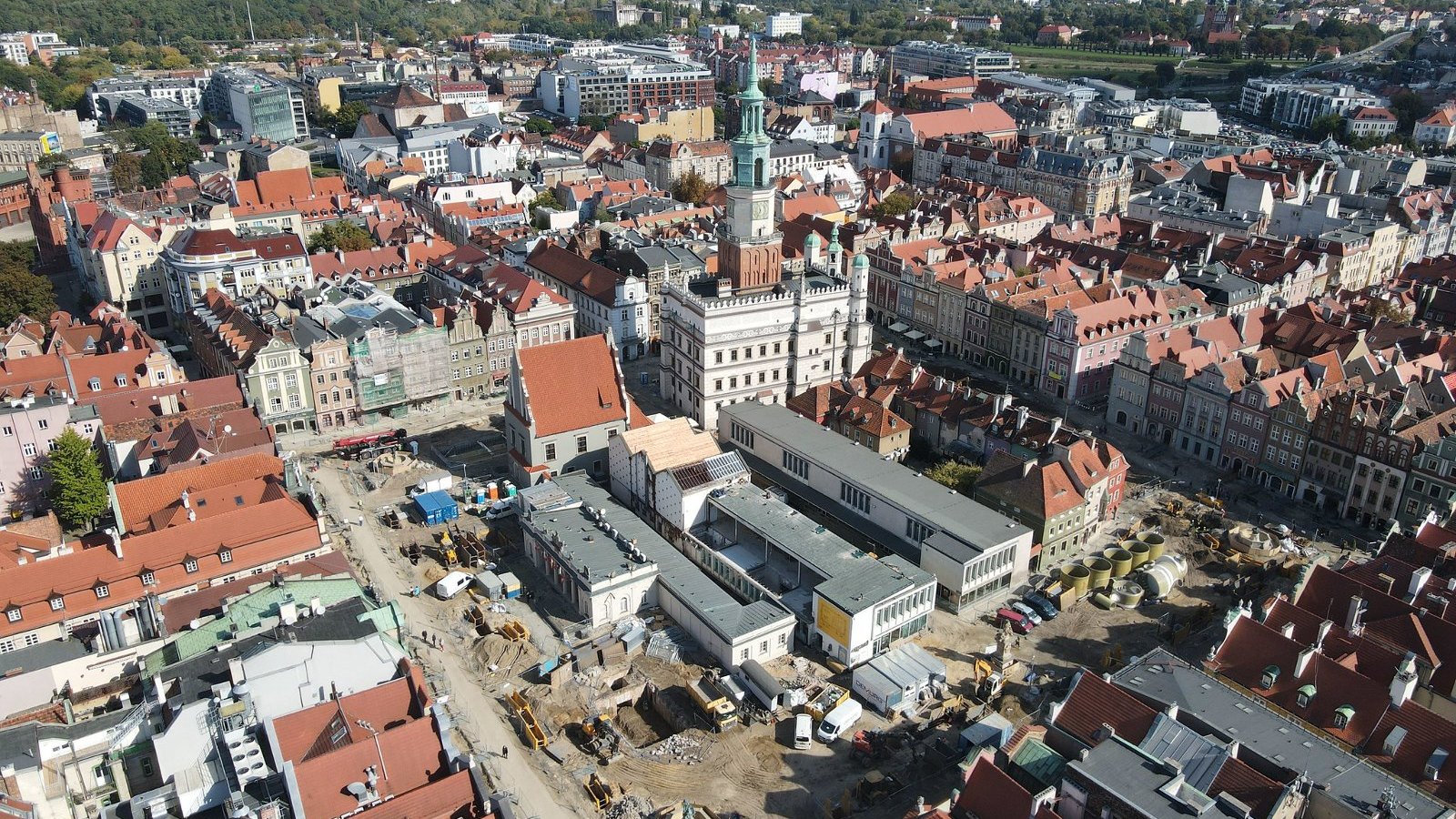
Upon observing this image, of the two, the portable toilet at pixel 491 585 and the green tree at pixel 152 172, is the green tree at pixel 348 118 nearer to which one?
the green tree at pixel 152 172

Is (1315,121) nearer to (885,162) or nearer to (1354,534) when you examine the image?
(885,162)

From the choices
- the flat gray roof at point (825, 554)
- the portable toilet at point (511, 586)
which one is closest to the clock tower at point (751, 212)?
the flat gray roof at point (825, 554)

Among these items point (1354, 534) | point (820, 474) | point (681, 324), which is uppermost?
point (681, 324)

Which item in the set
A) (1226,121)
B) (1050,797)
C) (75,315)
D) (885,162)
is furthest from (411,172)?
(1226,121)

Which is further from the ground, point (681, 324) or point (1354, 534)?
point (681, 324)

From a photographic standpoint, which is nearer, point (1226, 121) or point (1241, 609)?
point (1241, 609)

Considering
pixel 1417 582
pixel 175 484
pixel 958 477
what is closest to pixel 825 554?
pixel 958 477

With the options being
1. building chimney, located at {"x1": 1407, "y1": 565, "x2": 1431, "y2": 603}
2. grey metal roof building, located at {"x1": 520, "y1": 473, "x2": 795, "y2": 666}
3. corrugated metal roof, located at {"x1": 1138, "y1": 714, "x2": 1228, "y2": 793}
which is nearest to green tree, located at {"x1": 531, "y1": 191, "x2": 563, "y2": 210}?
grey metal roof building, located at {"x1": 520, "y1": 473, "x2": 795, "y2": 666}

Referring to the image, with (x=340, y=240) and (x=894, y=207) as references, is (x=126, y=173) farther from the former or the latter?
(x=894, y=207)

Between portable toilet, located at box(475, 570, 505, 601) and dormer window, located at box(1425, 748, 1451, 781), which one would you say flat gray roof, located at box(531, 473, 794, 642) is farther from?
dormer window, located at box(1425, 748, 1451, 781)
